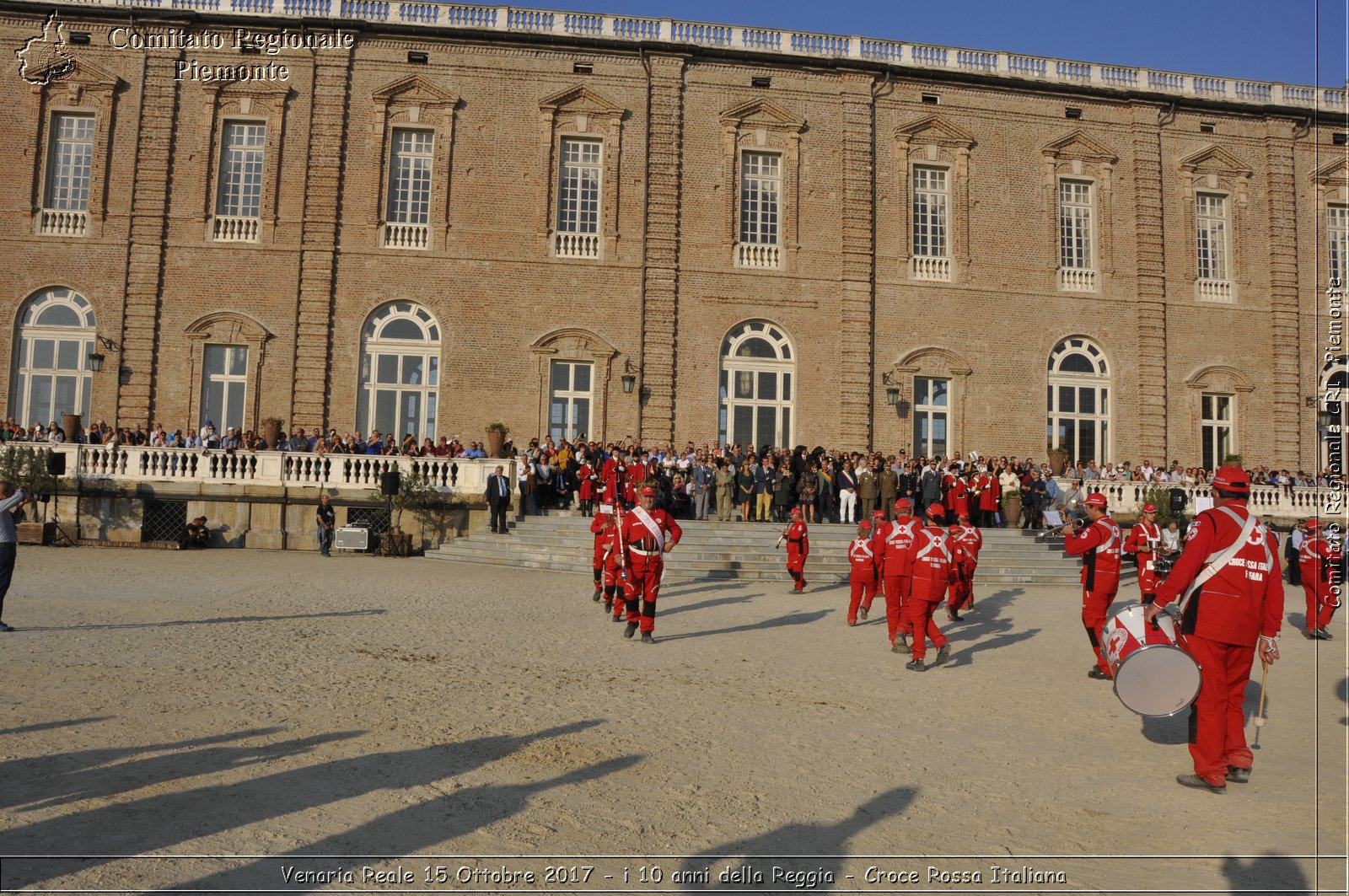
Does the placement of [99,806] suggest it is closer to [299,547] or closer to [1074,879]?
[1074,879]

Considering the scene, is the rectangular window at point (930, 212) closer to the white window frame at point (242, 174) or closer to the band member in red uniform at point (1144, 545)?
the band member in red uniform at point (1144, 545)

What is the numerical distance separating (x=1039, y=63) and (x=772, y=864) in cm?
2997

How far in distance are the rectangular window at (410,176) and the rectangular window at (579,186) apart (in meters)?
3.68

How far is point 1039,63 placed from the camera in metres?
29.1

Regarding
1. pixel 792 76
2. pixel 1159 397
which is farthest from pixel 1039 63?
pixel 1159 397

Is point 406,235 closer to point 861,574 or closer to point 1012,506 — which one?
point 1012,506

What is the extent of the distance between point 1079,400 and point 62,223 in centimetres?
2897

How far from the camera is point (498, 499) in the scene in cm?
2034

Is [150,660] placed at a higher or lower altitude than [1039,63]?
lower

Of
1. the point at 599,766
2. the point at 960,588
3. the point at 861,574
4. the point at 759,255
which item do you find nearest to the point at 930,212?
the point at 759,255

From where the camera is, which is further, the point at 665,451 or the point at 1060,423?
the point at 1060,423

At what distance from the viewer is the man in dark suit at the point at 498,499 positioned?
2028 centimetres

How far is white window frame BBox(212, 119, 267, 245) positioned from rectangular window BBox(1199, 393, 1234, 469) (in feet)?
92.1

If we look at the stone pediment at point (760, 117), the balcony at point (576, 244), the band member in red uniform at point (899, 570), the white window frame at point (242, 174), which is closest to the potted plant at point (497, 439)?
the balcony at point (576, 244)
